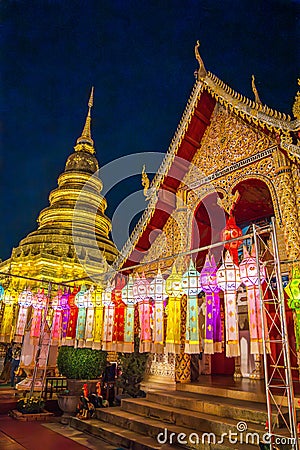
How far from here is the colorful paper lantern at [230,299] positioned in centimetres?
509

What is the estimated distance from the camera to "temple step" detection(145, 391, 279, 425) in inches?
191

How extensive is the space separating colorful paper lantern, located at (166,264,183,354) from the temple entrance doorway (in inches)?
89.4

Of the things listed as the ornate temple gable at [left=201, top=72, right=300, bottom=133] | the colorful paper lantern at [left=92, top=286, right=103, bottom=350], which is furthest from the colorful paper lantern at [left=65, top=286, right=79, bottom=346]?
the ornate temple gable at [left=201, top=72, right=300, bottom=133]

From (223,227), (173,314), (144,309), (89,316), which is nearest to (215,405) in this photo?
(173,314)

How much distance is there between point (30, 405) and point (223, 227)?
261 inches

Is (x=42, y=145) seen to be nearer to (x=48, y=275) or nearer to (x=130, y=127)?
(x=130, y=127)

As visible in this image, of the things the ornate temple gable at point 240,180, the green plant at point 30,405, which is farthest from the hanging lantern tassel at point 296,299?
the green plant at point 30,405

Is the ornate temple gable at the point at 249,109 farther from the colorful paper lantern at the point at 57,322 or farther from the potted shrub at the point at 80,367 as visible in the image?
the potted shrub at the point at 80,367

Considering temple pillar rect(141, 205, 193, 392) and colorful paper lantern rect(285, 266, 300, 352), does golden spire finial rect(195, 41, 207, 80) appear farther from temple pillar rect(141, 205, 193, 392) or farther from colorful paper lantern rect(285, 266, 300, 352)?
colorful paper lantern rect(285, 266, 300, 352)

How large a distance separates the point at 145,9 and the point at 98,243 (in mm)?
13581

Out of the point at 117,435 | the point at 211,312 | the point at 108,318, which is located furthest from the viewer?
the point at 108,318

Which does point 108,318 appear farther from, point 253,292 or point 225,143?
point 225,143

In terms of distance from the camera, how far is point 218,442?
4.67m

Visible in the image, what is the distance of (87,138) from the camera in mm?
26672
